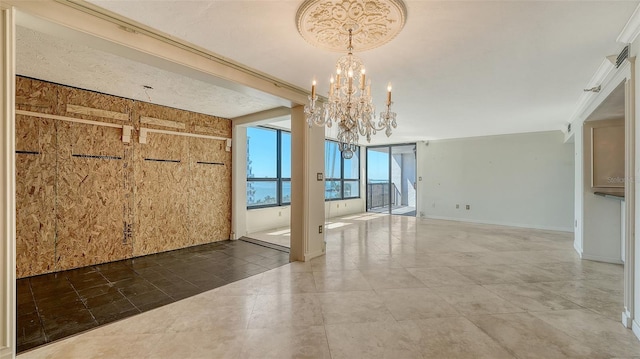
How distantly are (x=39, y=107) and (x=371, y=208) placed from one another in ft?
29.3

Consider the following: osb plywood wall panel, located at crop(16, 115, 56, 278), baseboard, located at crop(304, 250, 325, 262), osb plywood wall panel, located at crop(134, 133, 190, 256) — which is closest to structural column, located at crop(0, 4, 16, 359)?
osb plywood wall panel, located at crop(16, 115, 56, 278)

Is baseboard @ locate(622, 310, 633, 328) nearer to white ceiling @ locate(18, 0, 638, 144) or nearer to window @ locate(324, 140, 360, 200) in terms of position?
white ceiling @ locate(18, 0, 638, 144)

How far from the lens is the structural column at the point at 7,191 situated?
A: 5.25ft

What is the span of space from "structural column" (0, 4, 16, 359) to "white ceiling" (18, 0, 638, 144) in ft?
2.10

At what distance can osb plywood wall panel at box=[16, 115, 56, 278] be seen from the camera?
124 inches

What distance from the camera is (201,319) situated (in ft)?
7.50

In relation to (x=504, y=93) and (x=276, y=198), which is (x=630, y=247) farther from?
(x=276, y=198)

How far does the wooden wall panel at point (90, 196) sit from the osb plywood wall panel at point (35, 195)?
9 cm

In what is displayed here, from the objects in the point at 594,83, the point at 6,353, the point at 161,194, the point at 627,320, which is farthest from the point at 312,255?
the point at 594,83

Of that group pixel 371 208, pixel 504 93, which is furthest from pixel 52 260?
pixel 371 208

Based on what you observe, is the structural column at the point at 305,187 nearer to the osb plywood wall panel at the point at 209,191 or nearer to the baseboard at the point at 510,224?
the osb plywood wall panel at the point at 209,191

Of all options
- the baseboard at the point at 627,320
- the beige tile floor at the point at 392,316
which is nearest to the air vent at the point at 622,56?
the baseboard at the point at 627,320

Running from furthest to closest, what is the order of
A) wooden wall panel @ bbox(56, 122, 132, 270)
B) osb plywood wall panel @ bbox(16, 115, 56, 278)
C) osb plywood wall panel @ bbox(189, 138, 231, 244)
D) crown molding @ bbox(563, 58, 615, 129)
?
1. osb plywood wall panel @ bbox(189, 138, 231, 244)
2. wooden wall panel @ bbox(56, 122, 132, 270)
3. osb plywood wall panel @ bbox(16, 115, 56, 278)
4. crown molding @ bbox(563, 58, 615, 129)

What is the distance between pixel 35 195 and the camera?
10.7 ft
